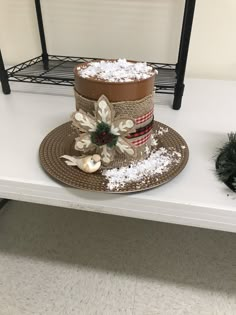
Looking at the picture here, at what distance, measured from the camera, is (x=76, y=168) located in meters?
0.51

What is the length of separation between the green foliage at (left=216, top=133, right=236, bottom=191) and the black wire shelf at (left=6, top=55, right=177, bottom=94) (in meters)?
0.24

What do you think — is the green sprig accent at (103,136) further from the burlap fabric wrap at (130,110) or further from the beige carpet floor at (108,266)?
the beige carpet floor at (108,266)

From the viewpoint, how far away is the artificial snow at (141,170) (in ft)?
1.60

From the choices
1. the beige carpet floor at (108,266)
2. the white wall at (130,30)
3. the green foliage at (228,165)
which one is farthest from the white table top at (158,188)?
the beige carpet floor at (108,266)

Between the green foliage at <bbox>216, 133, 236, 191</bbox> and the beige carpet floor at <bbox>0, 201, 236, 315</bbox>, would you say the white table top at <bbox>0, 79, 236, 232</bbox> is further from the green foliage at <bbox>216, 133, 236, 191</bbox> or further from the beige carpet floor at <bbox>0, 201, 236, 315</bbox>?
the beige carpet floor at <bbox>0, 201, 236, 315</bbox>

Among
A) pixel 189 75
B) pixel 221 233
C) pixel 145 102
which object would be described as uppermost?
pixel 145 102

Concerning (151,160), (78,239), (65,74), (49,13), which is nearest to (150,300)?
(78,239)

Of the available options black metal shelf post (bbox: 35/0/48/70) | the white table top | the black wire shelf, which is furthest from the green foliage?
black metal shelf post (bbox: 35/0/48/70)

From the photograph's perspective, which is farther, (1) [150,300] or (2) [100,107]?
(1) [150,300]

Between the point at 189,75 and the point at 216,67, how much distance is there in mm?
81

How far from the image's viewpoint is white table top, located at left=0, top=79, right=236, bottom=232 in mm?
479

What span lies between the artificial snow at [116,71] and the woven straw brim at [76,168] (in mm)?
148

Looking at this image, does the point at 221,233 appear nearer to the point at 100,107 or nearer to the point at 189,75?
the point at 189,75

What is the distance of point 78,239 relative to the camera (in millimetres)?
841
